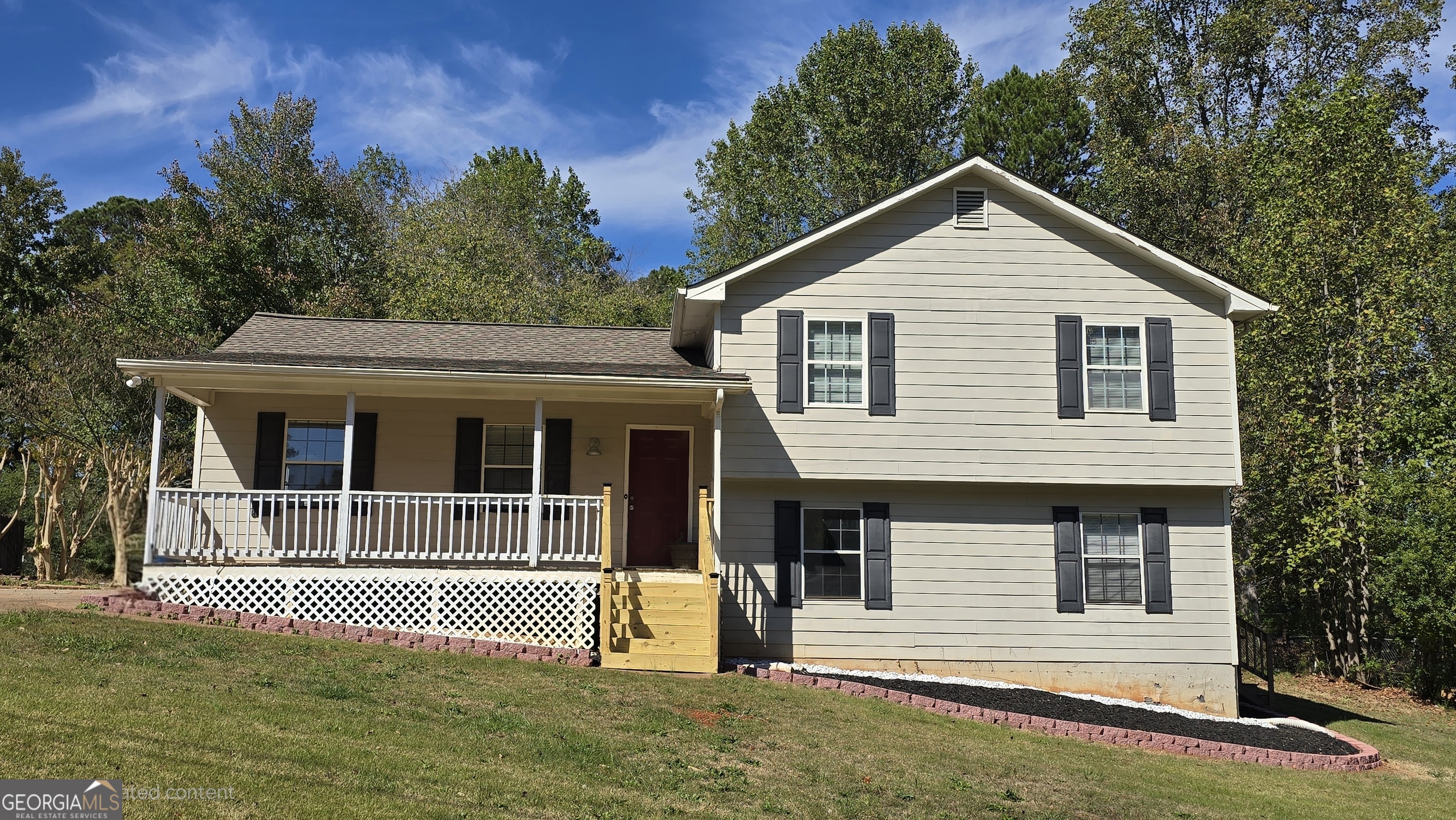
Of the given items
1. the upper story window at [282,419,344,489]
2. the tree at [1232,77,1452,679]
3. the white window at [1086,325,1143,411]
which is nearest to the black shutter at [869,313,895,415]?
the white window at [1086,325,1143,411]

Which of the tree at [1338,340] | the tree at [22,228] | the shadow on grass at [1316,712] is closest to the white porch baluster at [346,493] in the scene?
the shadow on grass at [1316,712]

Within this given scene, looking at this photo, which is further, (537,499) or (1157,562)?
(1157,562)

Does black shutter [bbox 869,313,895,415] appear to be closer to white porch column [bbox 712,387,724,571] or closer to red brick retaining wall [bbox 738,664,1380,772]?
white porch column [bbox 712,387,724,571]

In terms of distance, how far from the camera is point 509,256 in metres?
33.1

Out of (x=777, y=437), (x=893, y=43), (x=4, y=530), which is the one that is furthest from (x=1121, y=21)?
(x=4, y=530)

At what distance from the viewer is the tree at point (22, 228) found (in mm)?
26000

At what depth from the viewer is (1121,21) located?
2758 cm

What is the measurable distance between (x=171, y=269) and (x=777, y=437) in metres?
16.3

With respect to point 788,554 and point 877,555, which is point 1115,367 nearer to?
point 877,555

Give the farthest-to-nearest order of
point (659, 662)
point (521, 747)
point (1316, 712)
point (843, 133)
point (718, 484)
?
point (843, 133)
point (1316, 712)
point (718, 484)
point (659, 662)
point (521, 747)

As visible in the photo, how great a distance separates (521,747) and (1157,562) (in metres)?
9.44

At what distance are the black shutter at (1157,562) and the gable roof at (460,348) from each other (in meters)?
5.95

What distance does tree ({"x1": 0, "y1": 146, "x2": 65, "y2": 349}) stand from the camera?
85.3 feet

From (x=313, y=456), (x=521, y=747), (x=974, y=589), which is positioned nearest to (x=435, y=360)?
(x=313, y=456)
